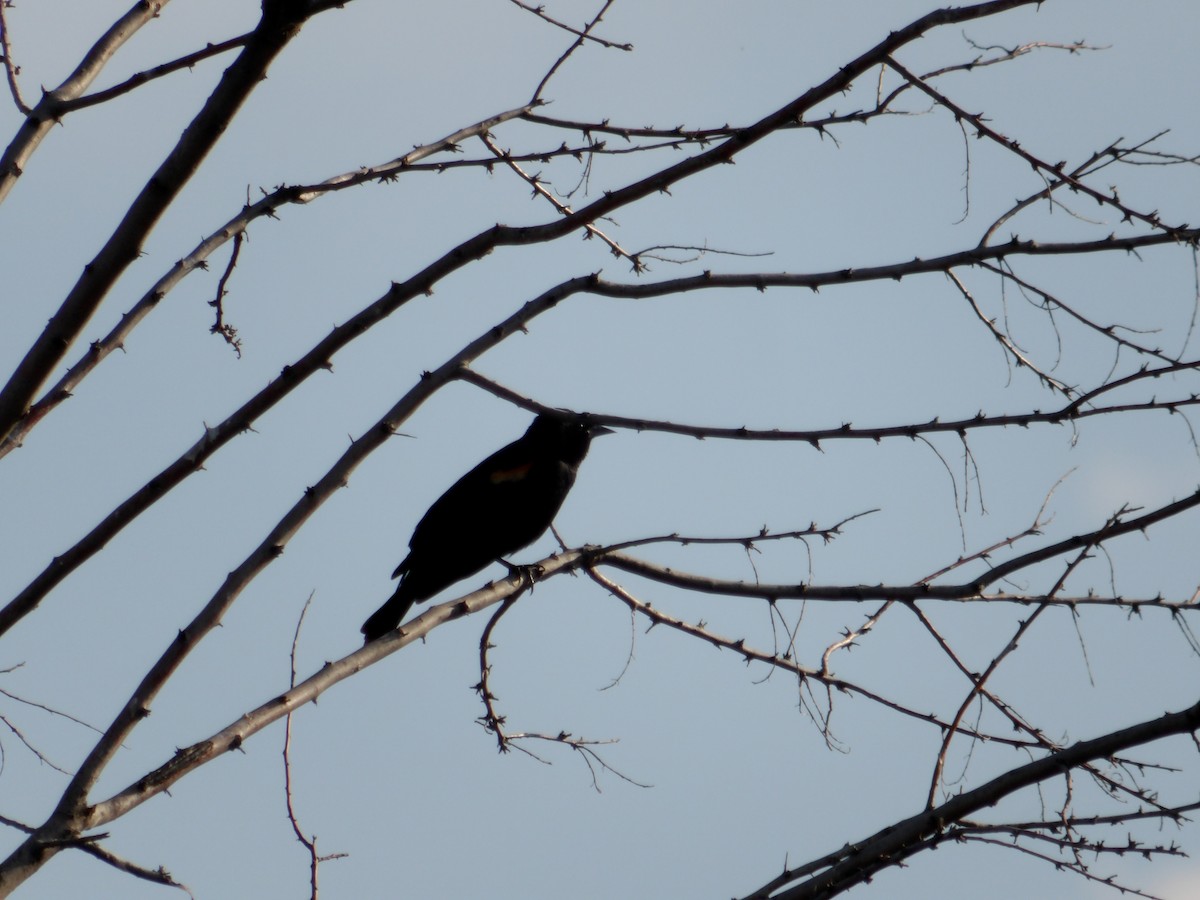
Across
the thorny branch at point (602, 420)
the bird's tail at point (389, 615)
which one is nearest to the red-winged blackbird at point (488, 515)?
the bird's tail at point (389, 615)

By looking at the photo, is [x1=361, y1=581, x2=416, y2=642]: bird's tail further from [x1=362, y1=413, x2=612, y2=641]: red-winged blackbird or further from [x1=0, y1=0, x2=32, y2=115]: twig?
[x1=0, y1=0, x2=32, y2=115]: twig

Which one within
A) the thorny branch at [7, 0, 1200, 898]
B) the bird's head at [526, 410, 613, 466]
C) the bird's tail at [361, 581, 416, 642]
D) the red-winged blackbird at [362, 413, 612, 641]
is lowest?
the thorny branch at [7, 0, 1200, 898]

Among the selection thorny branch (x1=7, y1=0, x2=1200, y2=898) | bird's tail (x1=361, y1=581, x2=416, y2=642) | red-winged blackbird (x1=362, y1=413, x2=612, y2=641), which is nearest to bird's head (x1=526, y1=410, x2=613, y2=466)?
red-winged blackbird (x1=362, y1=413, x2=612, y2=641)

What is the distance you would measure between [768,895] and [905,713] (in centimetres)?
107

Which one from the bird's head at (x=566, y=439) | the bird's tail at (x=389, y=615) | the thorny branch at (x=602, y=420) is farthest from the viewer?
the bird's head at (x=566, y=439)

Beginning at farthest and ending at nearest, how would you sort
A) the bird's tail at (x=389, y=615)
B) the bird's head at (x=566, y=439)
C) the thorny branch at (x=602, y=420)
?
the bird's head at (x=566, y=439) < the bird's tail at (x=389, y=615) < the thorny branch at (x=602, y=420)

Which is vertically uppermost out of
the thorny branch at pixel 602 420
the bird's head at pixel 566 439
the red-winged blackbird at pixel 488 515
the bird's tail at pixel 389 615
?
the bird's head at pixel 566 439

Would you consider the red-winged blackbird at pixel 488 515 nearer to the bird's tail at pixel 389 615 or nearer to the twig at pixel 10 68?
the bird's tail at pixel 389 615

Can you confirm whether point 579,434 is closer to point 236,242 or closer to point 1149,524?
point 236,242

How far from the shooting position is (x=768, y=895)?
233 cm

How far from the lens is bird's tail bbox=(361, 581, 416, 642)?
18.6 ft

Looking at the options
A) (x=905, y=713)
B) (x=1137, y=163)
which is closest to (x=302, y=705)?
(x=905, y=713)

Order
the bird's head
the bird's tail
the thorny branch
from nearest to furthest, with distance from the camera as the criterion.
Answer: the thorny branch → the bird's tail → the bird's head

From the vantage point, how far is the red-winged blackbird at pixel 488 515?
5906 mm
